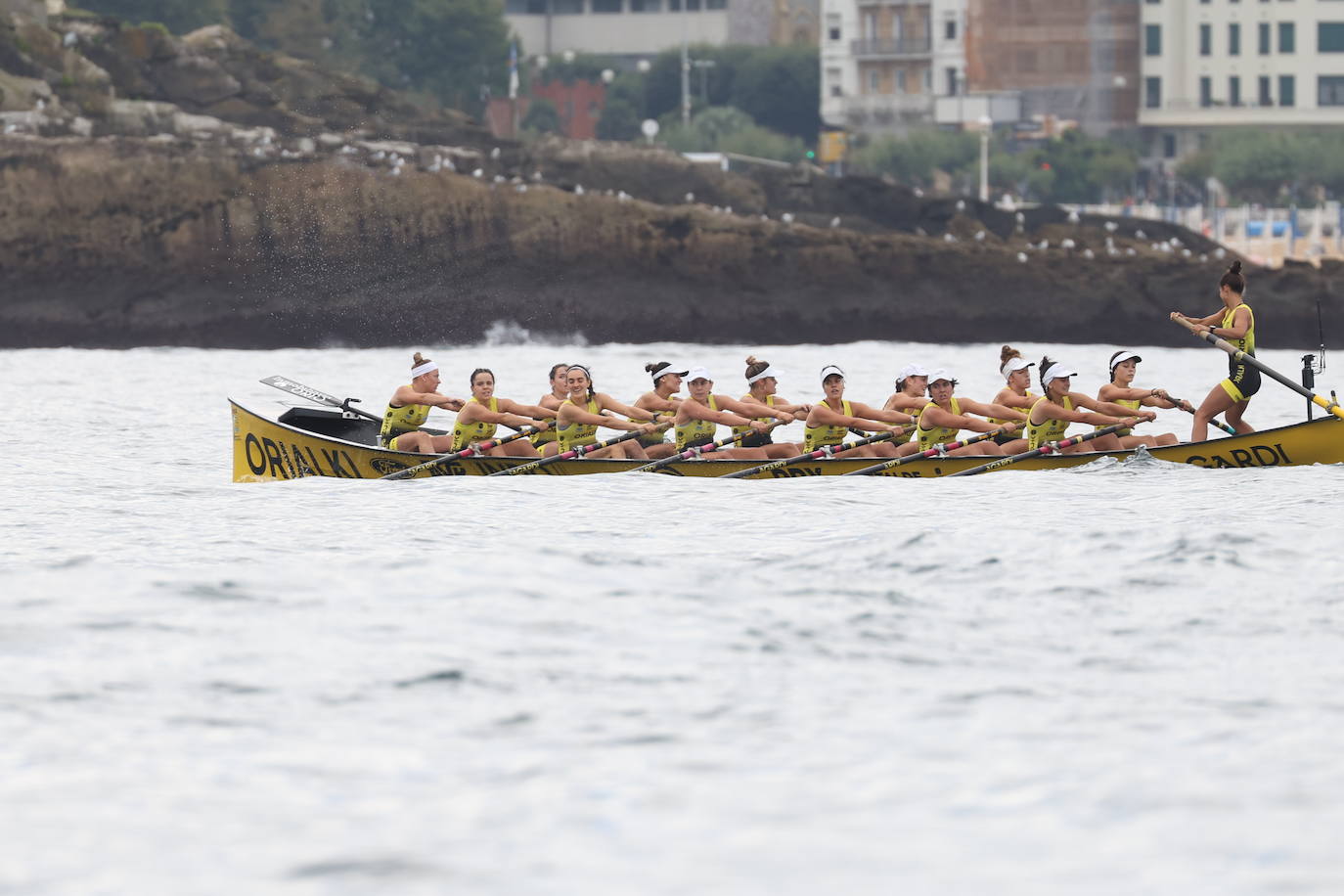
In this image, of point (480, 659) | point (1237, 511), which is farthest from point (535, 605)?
point (1237, 511)

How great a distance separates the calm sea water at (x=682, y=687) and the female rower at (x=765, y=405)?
0.62 m

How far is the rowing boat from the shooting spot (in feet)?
68.4

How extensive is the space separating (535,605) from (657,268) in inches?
1388

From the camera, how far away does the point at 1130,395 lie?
70.8ft

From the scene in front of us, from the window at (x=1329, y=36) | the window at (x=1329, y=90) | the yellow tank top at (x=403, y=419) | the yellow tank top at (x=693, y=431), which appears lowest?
the yellow tank top at (x=693, y=431)

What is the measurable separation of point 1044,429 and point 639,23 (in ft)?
389

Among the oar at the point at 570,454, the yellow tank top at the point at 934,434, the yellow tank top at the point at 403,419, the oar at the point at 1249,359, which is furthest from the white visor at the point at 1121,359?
the yellow tank top at the point at 403,419

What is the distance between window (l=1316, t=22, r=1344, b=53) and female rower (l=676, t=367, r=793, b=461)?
84.3 m

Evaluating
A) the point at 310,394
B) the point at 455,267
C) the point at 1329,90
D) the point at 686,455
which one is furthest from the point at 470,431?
the point at 1329,90

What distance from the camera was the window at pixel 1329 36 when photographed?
98.3 m

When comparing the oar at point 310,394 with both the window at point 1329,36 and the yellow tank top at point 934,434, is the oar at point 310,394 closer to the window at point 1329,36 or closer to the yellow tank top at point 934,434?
the yellow tank top at point 934,434

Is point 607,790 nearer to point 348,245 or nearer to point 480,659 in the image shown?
point 480,659

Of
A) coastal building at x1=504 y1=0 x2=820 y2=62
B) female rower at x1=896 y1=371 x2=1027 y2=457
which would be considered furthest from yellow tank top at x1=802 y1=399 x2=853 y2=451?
coastal building at x1=504 y1=0 x2=820 y2=62

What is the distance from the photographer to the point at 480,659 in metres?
13.3
